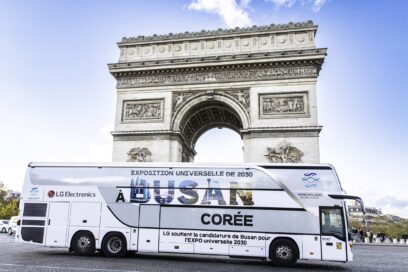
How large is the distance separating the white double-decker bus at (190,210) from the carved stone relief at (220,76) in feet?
47.6

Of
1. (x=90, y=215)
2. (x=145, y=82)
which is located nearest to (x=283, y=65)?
(x=145, y=82)

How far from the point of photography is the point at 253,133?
24.1 m

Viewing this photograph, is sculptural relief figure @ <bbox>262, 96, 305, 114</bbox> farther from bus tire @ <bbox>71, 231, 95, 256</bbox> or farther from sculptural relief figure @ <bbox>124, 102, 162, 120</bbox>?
bus tire @ <bbox>71, 231, 95, 256</bbox>

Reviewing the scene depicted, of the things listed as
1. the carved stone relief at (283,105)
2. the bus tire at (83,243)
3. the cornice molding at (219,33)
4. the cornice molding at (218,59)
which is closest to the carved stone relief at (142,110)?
the cornice molding at (218,59)

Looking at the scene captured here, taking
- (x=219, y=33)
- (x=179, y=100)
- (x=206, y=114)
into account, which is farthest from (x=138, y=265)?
(x=206, y=114)

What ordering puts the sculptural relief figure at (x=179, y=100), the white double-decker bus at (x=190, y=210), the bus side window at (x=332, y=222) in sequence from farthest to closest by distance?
the sculptural relief figure at (x=179, y=100), the white double-decker bus at (x=190, y=210), the bus side window at (x=332, y=222)

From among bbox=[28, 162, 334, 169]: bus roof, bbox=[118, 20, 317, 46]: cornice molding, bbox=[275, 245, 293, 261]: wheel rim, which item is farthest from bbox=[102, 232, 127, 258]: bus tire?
bbox=[118, 20, 317, 46]: cornice molding

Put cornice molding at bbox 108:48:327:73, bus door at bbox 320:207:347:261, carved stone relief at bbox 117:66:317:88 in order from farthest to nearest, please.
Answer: carved stone relief at bbox 117:66:317:88 → cornice molding at bbox 108:48:327:73 → bus door at bbox 320:207:347:261

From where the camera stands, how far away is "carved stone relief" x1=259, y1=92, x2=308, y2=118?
941 inches

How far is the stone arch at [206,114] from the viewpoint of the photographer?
25203mm

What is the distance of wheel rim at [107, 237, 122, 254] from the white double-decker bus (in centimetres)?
3

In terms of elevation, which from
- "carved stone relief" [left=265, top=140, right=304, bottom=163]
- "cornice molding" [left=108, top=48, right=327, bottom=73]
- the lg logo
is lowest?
the lg logo

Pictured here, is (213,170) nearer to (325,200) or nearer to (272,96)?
(325,200)

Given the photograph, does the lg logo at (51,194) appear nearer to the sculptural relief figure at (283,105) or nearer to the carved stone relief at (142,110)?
the carved stone relief at (142,110)
